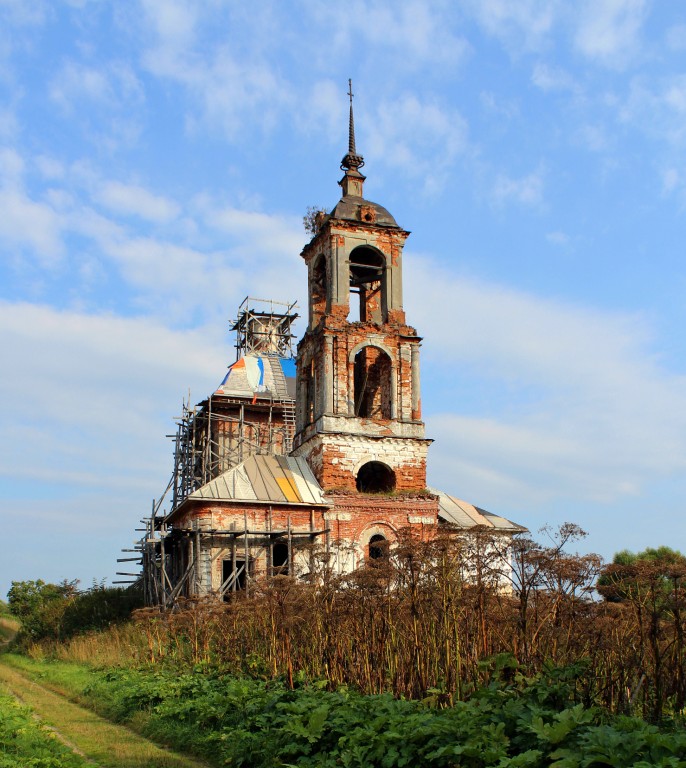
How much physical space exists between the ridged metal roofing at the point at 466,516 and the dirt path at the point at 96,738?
13.9m

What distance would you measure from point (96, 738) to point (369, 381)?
1797cm

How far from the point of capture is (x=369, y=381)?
27.6 m

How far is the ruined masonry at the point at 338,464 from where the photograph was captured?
926 inches

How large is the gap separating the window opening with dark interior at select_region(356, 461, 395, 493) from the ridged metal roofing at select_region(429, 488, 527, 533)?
200 centimetres

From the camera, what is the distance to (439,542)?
9750mm

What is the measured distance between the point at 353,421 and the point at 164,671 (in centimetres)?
1163

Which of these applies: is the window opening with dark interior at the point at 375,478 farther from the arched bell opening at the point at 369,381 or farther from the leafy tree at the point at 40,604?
the leafy tree at the point at 40,604

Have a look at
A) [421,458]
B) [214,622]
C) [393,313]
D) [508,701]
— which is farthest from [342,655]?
[393,313]

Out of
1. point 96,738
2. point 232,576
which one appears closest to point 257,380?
point 232,576

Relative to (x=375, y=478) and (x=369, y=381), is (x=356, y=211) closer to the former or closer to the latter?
(x=369, y=381)

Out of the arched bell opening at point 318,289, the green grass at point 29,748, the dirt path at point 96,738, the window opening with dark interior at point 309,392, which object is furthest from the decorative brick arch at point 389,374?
the green grass at point 29,748

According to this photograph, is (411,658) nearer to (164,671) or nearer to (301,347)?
(164,671)

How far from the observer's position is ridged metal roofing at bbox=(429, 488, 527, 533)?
26.5 meters

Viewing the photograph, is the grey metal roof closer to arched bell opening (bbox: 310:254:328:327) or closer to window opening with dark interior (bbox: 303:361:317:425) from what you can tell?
arched bell opening (bbox: 310:254:328:327)
